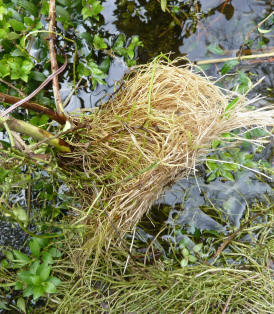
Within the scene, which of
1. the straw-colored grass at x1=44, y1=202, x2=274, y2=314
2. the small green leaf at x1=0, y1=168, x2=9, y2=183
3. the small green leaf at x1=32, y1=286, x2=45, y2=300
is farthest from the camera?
the straw-colored grass at x1=44, y1=202, x2=274, y2=314

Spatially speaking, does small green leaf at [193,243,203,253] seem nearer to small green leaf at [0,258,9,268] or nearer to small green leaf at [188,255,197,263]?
small green leaf at [188,255,197,263]

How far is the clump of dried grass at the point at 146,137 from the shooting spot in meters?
1.30

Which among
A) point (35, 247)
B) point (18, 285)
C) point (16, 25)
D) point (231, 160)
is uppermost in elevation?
point (16, 25)

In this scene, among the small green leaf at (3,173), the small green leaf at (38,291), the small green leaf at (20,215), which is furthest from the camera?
the small green leaf at (38,291)

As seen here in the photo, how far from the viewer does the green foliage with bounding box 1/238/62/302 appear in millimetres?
1385

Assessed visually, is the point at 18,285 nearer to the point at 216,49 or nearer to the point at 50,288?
the point at 50,288

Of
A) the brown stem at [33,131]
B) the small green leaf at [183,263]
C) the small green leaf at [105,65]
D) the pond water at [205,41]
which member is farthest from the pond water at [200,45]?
the brown stem at [33,131]

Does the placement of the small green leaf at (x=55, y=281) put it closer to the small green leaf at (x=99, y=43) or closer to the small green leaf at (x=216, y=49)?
the small green leaf at (x=99, y=43)

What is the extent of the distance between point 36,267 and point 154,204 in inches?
24.3

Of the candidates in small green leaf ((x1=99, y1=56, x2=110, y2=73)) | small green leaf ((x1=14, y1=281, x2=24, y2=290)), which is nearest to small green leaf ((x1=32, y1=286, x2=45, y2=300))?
small green leaf ((x1=14, y1=281, x2=24, y2=290))

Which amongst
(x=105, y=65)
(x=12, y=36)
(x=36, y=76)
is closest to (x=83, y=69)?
(x=105, y=65)

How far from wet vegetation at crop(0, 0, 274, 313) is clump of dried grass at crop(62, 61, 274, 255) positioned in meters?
0.05

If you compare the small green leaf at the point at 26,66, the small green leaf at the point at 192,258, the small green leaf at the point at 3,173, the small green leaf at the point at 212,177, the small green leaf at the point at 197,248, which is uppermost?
the small green leaf at the point at 26,66

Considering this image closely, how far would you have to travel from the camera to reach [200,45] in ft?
5.81
